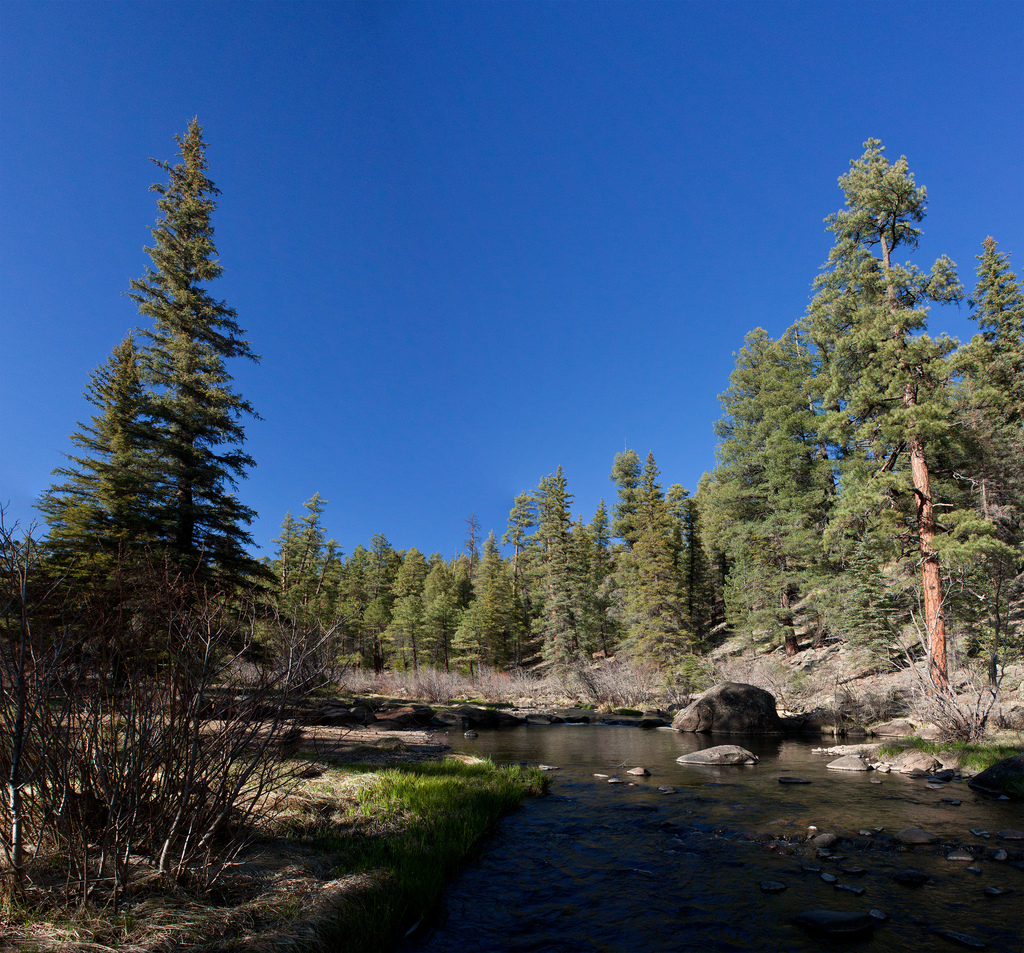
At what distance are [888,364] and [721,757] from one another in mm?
12348

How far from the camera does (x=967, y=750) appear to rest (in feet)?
35.1

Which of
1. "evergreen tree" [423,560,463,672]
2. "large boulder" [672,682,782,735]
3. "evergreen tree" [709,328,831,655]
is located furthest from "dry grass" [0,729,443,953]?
"evergreen tree" [423,560,463,672]

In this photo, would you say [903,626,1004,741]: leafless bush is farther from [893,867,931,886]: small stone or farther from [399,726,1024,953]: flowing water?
[893,867,931,886]: small stone

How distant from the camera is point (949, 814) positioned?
24.4 ft

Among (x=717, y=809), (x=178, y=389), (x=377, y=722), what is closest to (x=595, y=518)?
(x=377, y=722)

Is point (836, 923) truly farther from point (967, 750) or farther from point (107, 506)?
point (107, 506)

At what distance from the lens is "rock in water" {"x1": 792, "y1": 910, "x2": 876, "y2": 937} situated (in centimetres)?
430

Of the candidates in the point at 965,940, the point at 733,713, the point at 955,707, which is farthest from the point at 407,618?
the point at 965,940

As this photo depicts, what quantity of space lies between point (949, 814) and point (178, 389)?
872 inches

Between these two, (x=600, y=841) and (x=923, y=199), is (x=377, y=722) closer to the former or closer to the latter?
(x=600, y=841)

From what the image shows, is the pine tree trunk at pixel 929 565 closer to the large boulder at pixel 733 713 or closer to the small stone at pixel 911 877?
the large boulder at pixel 733 713

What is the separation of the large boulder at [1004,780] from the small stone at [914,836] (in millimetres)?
3052

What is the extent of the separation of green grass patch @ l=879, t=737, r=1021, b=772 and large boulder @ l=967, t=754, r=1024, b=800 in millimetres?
403

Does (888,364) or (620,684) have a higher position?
(888,364)
